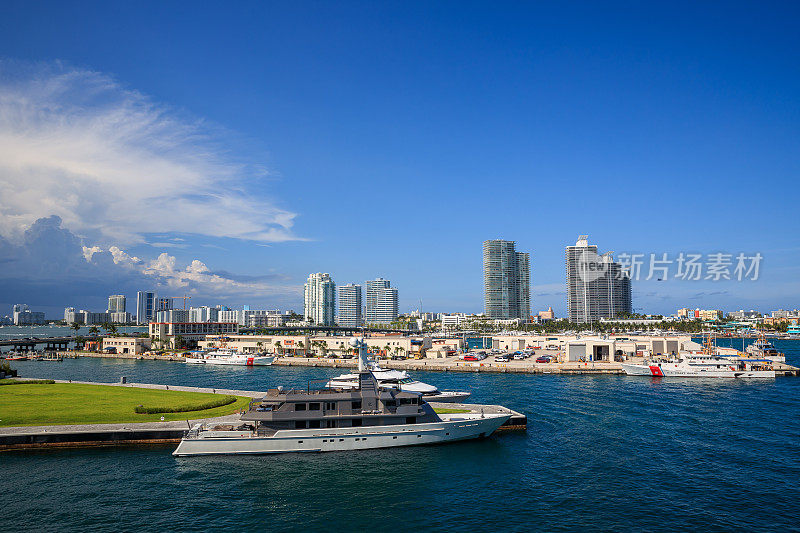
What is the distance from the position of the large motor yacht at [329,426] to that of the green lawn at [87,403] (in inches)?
300

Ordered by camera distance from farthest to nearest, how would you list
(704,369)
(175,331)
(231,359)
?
1. (175,331)
2. (231,359)
3. (704,369)

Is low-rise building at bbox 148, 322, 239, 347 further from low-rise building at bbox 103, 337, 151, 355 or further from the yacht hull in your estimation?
the yacht hull

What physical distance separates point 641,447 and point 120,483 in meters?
35.7

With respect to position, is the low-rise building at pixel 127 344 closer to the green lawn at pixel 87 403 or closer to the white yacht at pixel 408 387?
the green lawn at pixel 87 403

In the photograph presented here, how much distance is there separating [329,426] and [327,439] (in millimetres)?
→ 936

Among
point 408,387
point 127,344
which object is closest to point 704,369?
point 408,387

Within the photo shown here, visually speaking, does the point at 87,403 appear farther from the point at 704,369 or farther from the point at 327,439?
the point at 704,369

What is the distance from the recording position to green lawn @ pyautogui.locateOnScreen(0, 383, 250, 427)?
133 ft

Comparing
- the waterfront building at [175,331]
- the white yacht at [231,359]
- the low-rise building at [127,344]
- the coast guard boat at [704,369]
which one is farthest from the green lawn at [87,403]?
the waterfront building at [175,331]

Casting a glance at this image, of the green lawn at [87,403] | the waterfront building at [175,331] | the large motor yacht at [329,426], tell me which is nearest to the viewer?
Answer: the large motor yacht at [329,426]

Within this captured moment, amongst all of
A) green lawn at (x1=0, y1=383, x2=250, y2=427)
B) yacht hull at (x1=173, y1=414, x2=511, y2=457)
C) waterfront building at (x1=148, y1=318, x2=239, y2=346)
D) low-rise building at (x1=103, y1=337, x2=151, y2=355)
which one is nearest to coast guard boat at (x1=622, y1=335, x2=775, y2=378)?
yacht hull at (x1=173, y1=414, x2=511, y2=457)

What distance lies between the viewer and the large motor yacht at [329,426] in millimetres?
35281

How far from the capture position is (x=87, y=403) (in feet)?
153

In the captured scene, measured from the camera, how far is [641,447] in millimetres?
37844
